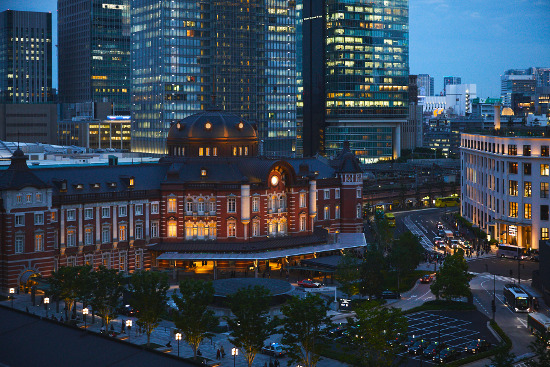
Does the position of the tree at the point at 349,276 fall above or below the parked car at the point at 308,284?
above

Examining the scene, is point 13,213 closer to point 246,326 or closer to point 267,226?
point 267,226

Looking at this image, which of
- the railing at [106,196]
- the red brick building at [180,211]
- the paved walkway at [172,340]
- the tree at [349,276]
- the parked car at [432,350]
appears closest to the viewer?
the paved walkway at [172,340]

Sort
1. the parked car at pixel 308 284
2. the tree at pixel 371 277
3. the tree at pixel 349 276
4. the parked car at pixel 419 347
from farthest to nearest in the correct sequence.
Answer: the parked car at pixel 308 284 → the tree at pixel 349 276 → the tree at pixel 371 277 → the parked car at pixel 419 347

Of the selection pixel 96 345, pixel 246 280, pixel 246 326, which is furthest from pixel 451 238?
pixel 96 345

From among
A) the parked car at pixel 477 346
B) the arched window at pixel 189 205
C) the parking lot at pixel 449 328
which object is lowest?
the parking lot at pixel 449 328

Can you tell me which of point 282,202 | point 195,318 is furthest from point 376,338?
point 282,202

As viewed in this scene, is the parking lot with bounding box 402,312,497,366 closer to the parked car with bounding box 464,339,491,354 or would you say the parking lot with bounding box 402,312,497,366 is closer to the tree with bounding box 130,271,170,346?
the parked car with bounding box 464,339,491,354

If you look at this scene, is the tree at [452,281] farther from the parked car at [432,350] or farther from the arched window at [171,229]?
the arched window at [171,229]

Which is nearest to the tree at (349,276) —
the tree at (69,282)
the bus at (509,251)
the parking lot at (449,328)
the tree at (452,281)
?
the parking lot at (449,328)
